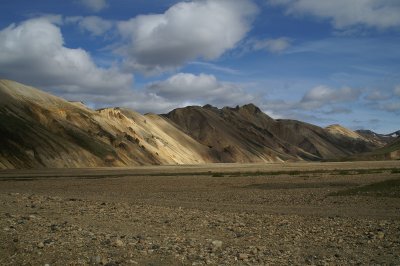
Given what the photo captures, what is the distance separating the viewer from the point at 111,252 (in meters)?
10.1

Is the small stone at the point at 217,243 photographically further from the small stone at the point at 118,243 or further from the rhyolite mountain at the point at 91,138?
the rhyolite mountain at the point at 91,138

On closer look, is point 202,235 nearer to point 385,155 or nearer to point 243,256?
point 243,256

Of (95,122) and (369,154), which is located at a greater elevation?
(95,122)

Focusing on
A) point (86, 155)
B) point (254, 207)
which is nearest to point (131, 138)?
point (86, 155)

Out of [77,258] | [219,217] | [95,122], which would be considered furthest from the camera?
[95,122]

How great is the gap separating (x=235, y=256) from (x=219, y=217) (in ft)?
22.4

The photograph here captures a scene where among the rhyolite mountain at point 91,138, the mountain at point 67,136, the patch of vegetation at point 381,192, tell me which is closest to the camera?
the patch of vegetation at point 381,192

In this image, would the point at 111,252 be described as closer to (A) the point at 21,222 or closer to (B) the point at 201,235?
(B) the point at 201,235

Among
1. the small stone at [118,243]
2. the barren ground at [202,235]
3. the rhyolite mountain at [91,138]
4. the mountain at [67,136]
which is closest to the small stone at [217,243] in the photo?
the barren ground at [202,235]

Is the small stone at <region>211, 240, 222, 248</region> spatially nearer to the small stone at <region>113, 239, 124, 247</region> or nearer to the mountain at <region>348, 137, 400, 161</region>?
the small stone at <region>113, 239, 124, 247</region>

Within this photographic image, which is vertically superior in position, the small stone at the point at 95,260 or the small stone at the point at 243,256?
the small stone at the point at 95,260

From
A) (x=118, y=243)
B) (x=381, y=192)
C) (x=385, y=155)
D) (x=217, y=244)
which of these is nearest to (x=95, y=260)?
(x=118, y=243)

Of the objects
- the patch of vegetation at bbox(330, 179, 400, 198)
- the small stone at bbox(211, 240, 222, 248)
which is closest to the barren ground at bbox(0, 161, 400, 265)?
the small stone at bbox(211, 240, 222, 248)

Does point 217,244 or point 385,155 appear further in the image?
point 385,155
